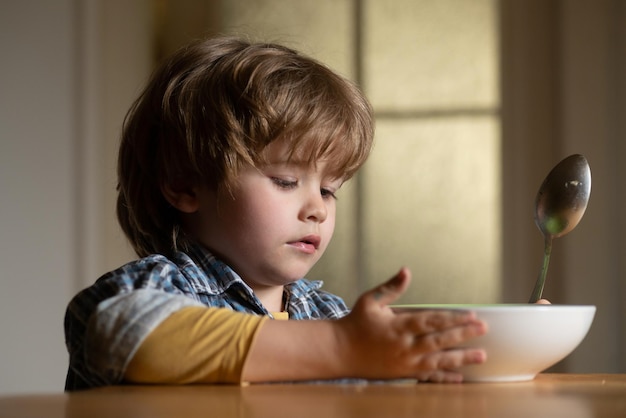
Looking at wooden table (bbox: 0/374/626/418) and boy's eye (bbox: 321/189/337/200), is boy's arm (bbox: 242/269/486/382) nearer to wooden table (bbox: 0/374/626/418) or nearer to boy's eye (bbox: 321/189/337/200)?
wooden table (bbox: 0/374/626/418)

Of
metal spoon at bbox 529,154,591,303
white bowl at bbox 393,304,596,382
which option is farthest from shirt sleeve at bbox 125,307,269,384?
metal spoon at bbox 529,154,591,303

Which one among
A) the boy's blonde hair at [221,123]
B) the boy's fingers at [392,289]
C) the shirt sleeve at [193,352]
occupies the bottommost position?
the shirt sleeve at [193,352]

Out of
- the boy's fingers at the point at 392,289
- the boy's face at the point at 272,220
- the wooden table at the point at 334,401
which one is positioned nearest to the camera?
the wooden table at the point at 334,401

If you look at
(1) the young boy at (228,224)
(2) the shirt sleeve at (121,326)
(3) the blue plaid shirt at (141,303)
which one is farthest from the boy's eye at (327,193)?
(2) the shirt sleeve at (121,326)

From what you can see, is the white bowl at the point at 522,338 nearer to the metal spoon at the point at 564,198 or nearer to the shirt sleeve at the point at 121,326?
the shirt sleeve at the point at 121,326

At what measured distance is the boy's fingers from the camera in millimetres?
660

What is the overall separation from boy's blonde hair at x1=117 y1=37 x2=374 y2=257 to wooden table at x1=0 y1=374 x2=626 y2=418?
43 cm

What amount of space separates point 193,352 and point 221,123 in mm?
423

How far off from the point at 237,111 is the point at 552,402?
0.60 metres

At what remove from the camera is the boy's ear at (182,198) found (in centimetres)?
111

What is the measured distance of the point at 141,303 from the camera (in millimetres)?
730

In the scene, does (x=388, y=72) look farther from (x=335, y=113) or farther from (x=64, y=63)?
(x=335, y=113)

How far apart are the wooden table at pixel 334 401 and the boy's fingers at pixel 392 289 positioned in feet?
0.20

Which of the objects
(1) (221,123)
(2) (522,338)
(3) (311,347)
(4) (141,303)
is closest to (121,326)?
(4) (141,303)
